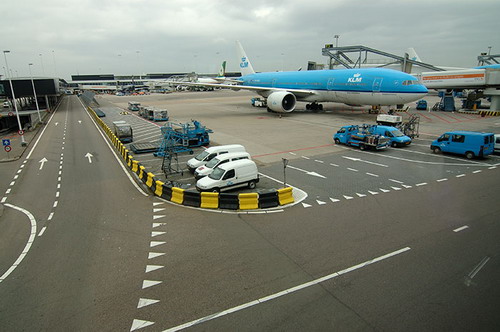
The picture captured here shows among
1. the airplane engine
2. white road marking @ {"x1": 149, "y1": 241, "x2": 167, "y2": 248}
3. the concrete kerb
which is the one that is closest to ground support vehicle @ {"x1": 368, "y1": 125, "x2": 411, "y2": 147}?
the concrete kerb

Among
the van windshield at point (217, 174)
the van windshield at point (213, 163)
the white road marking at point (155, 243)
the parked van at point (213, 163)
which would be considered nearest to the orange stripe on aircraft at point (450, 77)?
the parked van at point (213, 163)

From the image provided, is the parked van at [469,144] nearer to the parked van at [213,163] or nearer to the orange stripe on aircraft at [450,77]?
the parked van at [213,163]

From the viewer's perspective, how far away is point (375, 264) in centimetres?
1053

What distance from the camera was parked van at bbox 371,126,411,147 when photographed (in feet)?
91.1

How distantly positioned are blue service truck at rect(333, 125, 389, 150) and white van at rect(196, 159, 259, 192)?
13.6 m

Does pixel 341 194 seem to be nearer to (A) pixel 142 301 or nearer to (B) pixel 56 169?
(A) pixel 142 301

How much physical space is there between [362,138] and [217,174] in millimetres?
15810

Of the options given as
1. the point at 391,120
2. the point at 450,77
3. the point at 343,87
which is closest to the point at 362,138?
the point at 391,120

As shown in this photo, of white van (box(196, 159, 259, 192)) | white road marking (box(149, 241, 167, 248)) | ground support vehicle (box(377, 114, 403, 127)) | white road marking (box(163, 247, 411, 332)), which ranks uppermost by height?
ground support vehicle (box(377, 114, 403, 127))

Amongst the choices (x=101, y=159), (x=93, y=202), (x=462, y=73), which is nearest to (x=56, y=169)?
(x=101, y=159)

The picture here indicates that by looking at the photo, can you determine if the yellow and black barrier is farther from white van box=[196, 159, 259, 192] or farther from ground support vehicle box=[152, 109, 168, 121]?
ground support vehicle box=[152, 109, 168, 121]

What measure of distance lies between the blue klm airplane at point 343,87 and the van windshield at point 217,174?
29804 mm

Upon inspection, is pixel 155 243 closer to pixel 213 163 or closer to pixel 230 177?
pixel 230 177

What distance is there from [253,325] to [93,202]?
12769mm
